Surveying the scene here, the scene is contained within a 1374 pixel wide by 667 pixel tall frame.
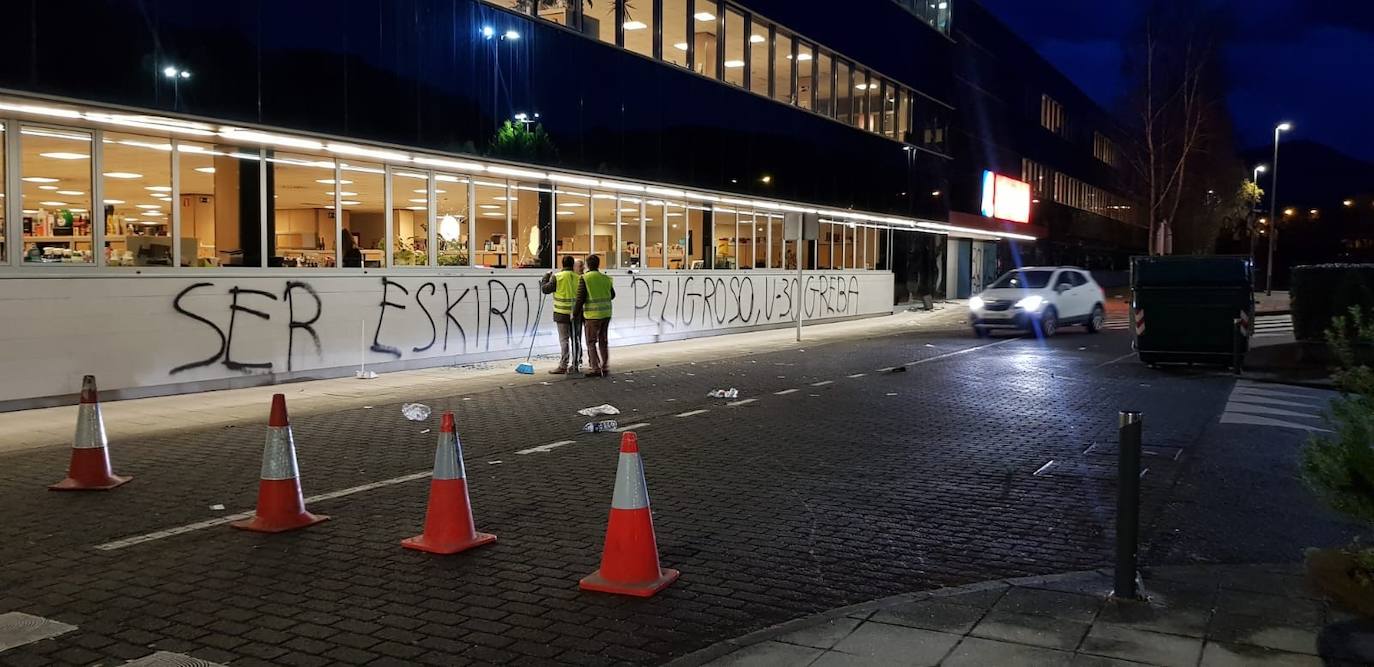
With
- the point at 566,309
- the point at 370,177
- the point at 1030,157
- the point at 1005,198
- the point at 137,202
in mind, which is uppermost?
the point at 1030,157

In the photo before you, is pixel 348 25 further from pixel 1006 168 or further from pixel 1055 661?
pixel 1006 168

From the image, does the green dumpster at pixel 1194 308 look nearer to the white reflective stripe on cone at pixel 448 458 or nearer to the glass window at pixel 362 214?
the glass window at pixel 362 214

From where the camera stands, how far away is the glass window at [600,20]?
781 inches

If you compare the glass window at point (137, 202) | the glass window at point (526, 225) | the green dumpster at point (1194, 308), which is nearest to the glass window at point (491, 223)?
the glass window at point (526, 225)

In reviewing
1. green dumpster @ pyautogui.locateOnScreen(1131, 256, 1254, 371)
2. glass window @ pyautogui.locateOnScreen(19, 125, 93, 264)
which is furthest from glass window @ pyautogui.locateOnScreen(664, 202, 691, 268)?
glass window @ pyautogui.locateOnScreen(19, 125, 93, 264)

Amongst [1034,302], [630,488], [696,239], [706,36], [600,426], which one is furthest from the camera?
[696,239]

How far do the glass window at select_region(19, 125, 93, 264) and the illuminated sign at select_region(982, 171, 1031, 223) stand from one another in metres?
37.4

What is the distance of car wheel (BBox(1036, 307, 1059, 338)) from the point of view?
2364 centimetres

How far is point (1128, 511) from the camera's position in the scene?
5.00 meters

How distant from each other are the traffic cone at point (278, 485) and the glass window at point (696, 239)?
18.0m

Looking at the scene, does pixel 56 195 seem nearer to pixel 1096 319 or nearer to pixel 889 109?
pixel 1096 319

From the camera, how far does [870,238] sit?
3528 cm

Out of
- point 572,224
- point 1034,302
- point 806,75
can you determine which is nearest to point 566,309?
point 572,224

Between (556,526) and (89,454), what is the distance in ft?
12.3
